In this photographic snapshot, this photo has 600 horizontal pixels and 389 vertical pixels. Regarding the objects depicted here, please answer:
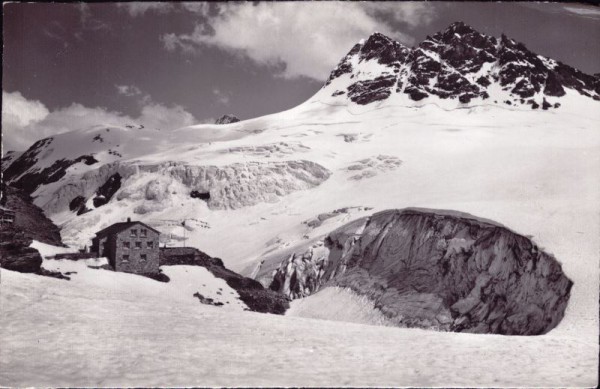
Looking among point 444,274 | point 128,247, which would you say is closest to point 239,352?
point 128,247

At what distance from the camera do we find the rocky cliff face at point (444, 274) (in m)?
22.8

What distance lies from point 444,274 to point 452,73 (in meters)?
91.0

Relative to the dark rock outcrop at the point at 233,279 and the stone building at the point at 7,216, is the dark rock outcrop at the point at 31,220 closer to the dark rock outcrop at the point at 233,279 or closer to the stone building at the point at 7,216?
the stone building at the point at 7,216

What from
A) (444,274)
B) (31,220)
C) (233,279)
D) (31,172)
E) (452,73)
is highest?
(452,73)

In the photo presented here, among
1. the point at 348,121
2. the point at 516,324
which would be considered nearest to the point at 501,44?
the point at 348,121

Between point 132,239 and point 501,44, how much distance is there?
98807 mm

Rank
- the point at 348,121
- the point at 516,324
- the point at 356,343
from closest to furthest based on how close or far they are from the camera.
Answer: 1. the point at 356,343
2. the point at 516,324
3. the point at 348,121

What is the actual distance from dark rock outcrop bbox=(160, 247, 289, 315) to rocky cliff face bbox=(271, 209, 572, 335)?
3.16 m

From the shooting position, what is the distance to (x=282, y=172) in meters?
62.3

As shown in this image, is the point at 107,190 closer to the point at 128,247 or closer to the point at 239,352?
the point at 128,247

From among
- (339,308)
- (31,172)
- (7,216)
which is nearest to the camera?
(7,216)

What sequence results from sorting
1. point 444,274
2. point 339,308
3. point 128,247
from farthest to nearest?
1. point 339,308
2. point 128,247
3. point 444,274

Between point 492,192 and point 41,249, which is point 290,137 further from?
point 41,249

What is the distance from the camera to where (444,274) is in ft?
91.0
